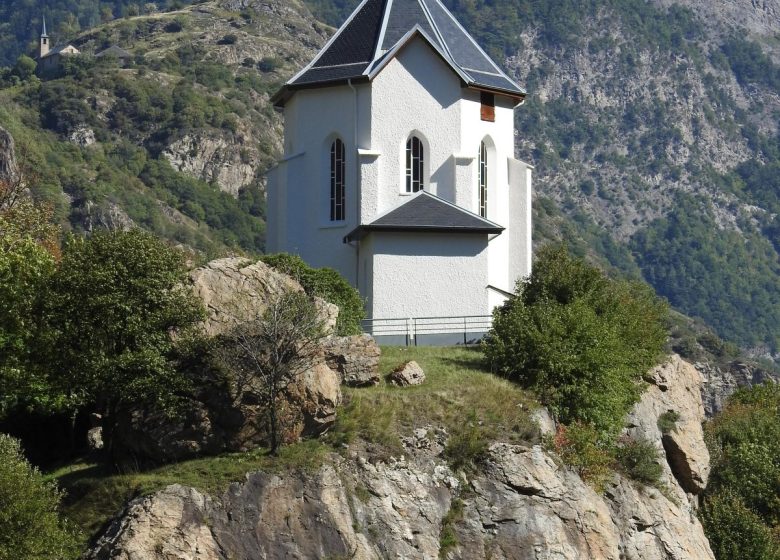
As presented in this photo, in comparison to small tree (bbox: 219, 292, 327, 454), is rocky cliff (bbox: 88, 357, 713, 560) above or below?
below

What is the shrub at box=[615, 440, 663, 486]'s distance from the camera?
145 ft

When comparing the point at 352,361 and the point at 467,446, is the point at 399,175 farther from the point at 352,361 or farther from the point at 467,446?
the point at 467,446

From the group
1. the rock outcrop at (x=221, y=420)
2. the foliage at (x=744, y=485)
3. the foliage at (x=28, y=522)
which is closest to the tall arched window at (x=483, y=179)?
the foliage at (x=744, y=485)

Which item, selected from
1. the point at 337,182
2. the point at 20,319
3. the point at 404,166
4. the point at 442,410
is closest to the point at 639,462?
the point at 442,410

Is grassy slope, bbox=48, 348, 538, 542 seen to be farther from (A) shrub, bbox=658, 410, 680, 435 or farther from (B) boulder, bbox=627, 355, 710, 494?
(A) shrub, bbox=658, 410, 680, 435

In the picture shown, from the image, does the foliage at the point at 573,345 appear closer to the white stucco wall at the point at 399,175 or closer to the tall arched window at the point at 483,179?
the white stucco wall at the point at 399,175

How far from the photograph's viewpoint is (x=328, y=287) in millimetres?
46031

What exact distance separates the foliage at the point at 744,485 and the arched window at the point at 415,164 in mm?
16034

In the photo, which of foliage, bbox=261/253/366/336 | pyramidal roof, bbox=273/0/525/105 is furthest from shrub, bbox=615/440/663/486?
pyramidal roof, bbox=273/0/525/105

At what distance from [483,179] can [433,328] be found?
30.9 feet

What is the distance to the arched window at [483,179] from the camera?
187 ft

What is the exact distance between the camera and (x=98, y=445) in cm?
4028

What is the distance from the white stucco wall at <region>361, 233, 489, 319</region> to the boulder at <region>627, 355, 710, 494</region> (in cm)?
668

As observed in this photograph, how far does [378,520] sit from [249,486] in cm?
353
